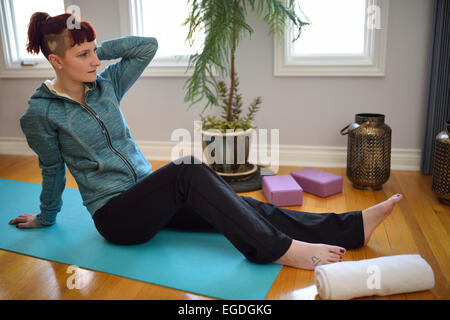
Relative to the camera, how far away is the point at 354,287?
4.31 ft

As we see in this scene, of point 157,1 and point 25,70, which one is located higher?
point 157,1

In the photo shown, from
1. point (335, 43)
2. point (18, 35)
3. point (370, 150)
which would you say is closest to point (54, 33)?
point (370, 150)

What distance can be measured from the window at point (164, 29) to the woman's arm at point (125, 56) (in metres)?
1.17

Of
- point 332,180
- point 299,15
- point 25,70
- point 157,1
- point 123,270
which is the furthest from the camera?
point 25,70

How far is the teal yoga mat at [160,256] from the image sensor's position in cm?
144

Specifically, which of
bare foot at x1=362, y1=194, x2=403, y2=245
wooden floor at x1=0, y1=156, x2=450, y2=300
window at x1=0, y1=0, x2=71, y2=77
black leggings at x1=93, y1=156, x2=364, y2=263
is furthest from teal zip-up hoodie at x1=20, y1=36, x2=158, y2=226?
window at x1=0, y1=0, x2=71, y2=77

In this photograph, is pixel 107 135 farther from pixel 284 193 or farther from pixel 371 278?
pixel 371 278

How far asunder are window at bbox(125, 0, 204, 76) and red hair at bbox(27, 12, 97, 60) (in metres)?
1.43

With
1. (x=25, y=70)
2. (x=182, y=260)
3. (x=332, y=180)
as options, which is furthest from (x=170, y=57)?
(x=182, y=260)

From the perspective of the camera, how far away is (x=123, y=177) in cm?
165

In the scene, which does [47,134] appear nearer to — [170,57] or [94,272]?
[94,272]

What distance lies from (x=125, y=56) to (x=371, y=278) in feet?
4.25

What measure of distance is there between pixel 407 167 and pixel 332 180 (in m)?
0.74
